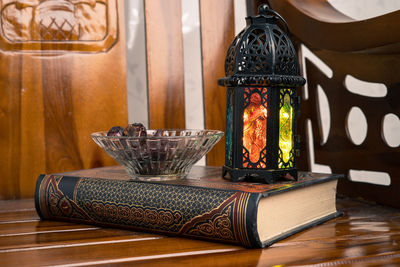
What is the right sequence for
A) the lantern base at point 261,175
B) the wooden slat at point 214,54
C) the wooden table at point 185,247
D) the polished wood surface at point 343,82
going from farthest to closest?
1. the wooden slat at point 214,54
2. the polished wood surface at point 343,82
3. the lantern base at point 261,175
4. the wooden table at point 185,247

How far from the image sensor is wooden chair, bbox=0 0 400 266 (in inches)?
29.4

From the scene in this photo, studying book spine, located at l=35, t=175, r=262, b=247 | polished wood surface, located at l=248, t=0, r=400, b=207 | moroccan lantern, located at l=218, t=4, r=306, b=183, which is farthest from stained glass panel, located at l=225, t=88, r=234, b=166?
polished wood surface, located at l=248, t=0, r=400, b=207

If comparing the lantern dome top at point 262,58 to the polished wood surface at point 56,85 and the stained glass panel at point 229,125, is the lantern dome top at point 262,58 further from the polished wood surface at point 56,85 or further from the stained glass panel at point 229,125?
the polished wood surface at point 56,85

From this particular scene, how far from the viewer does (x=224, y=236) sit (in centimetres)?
61

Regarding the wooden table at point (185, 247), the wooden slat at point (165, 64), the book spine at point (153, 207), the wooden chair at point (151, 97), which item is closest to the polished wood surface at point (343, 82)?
the wooden chair at point (151, 97)

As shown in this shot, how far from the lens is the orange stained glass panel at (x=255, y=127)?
70cm

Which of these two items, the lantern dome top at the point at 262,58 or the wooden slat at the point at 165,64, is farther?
the wooden slat at the point at 165,64

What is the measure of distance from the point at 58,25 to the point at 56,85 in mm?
133

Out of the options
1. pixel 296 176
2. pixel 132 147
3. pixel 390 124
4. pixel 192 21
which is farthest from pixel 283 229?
pixel 192 21

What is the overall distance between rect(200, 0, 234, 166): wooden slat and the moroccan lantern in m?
0.39

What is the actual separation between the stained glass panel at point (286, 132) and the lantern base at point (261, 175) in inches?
0.5

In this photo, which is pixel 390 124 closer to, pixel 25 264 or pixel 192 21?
pixel 192 21

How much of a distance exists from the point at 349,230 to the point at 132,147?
1.18 feet

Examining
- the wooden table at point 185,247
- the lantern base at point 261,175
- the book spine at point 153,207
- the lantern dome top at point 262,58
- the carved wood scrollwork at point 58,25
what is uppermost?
the carved wood scrollwork at point 58,25
